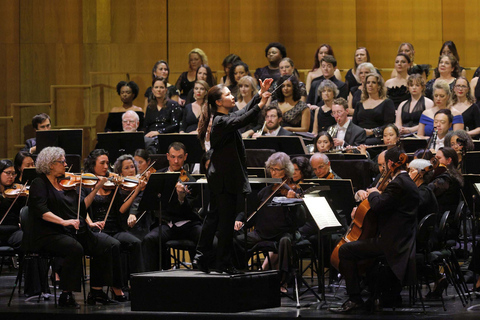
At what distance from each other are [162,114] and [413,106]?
2550 millimetres

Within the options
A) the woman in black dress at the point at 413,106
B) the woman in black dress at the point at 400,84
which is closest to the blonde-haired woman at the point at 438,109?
the woman in black dress at the point at 413,106

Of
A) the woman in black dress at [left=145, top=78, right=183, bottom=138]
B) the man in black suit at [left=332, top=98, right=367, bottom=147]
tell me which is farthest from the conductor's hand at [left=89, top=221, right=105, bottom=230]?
the woman in black dress at [left=145, top=78, right=183, bottom=138]

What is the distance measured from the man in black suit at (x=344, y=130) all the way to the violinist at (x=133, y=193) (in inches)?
76.3

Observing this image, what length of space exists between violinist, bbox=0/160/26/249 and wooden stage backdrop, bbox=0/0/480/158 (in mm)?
3814

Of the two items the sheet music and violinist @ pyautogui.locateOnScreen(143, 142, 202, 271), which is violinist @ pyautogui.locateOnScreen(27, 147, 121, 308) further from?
the sheet music

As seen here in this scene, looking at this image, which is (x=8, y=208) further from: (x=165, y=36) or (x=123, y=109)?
(x=165, y=36)

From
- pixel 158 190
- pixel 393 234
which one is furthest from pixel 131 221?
pixel 393 234

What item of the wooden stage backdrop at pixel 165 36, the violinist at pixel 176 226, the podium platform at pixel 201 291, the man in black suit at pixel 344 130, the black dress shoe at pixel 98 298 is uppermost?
the wooden stage backdrop at pixel 165 36

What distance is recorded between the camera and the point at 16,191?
541 cm

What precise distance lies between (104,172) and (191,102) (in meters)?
2.37

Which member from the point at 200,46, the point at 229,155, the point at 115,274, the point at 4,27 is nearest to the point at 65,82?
the point at 4,27

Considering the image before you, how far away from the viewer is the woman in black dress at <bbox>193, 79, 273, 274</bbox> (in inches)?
159

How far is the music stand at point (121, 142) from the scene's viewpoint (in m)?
6.50

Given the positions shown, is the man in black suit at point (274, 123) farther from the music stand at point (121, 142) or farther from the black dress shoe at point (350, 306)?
the black dress shoe at point (350, 306)
